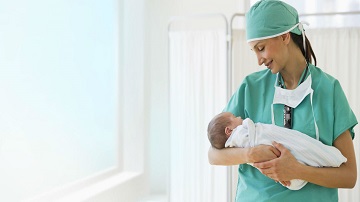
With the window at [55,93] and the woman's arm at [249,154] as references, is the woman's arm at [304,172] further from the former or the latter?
the window at [55,93]

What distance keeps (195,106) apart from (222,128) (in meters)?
1.10

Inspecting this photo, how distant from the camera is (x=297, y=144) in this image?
1.68 meters

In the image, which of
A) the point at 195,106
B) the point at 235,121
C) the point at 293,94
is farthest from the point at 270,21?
the point at 195,106

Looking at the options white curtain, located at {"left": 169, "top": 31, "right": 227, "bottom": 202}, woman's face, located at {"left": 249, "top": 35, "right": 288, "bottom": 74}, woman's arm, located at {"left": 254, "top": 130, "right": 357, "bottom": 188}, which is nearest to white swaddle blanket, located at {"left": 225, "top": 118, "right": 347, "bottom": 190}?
woman's arm, located at {"left": 254, "top": 130, "right": 357, "bottom": 188}

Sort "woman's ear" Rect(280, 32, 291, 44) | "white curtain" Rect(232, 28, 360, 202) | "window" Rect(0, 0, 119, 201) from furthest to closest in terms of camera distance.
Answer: "white curtain" Rect(232, 28, 360, 202) < "window" Rect(0, 0, 119, 201) < "woman's ear" Rect(280, 32, 291, 44)

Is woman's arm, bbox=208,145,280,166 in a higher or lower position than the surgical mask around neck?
lower

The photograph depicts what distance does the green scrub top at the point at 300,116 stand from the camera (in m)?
1.74

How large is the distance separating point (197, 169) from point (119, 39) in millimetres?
1052

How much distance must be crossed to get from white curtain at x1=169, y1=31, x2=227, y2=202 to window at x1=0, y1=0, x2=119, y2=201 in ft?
1.67

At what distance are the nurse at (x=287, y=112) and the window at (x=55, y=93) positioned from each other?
1.05 m

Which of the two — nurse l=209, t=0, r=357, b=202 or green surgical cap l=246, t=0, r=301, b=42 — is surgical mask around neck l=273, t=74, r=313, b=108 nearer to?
nurse l=209, t=0, r=357, b=202

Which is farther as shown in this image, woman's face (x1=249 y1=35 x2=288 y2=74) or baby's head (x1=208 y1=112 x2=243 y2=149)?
baby's head (x1=208 y1=112 x2=243 y2=149)

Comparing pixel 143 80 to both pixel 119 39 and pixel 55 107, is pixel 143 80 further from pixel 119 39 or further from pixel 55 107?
pixel 55 107

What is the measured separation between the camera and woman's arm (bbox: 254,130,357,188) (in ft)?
5.41
